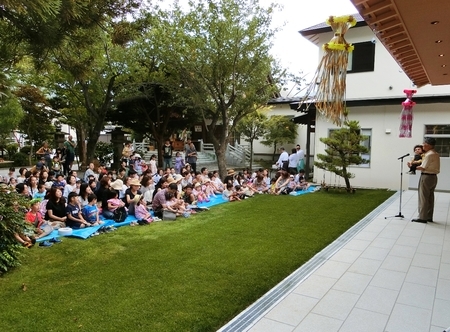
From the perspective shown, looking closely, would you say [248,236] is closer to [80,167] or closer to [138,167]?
[138,167]

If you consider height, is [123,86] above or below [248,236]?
above

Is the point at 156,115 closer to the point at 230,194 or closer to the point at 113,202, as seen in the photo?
the point at 230,194

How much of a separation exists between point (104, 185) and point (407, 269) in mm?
5722

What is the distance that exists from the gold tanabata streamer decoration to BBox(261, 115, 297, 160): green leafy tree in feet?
44.6

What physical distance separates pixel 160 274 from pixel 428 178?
5486 mm

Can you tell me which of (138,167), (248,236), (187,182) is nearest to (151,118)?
(138,167)

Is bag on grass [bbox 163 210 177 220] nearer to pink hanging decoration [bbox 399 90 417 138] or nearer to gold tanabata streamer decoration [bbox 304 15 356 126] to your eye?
gold tanabata streamer decoration [bbox 304 15 356 126]

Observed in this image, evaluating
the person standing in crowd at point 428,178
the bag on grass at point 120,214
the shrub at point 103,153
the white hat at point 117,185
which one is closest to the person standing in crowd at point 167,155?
the shrub at point 103,153

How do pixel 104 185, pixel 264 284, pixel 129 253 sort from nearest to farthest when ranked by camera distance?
pixel 264 284
pixel 129 253
pixel 104 185

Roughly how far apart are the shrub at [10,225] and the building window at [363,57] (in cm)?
1108

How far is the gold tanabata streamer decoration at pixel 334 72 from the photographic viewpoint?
2803mm

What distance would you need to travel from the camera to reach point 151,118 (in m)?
14.8

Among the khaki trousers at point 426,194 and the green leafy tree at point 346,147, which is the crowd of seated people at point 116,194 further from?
the khaki trousers at point 426,194

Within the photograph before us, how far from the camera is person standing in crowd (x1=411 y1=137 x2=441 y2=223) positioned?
6.26m
